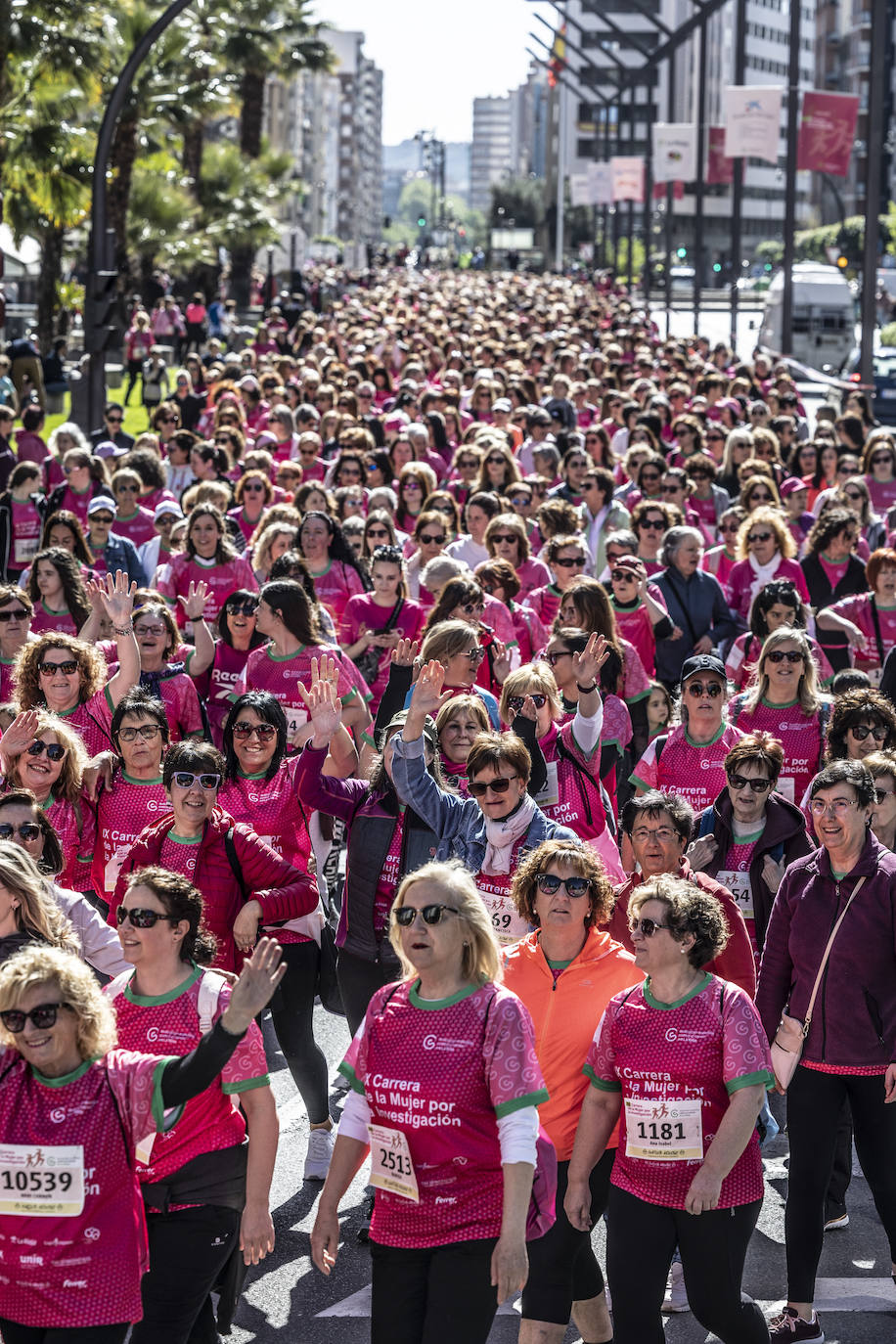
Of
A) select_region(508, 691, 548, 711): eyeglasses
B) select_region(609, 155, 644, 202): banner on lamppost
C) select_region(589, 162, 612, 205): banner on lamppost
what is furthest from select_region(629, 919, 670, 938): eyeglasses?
select_region(589, 162, 612, 205): banner on lamppost

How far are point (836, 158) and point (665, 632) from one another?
23.9 m

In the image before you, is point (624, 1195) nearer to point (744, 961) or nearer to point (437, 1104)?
point (437, 1104)

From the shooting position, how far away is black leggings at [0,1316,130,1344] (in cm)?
440

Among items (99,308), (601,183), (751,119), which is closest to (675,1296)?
(99,308)

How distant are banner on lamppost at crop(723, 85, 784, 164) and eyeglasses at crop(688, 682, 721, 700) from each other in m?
29.7

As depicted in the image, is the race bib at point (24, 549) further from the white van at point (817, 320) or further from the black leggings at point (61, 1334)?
the white van at point (817, 320)

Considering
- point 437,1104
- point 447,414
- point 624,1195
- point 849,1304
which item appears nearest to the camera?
point 437,1104

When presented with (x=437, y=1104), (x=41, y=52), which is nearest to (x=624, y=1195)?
(x=437, y=1104)

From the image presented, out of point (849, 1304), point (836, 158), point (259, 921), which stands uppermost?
point (836, 158)

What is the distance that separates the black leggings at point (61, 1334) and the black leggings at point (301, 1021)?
95.5 inches

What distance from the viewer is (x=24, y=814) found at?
6.23 metres

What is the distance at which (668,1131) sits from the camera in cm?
515

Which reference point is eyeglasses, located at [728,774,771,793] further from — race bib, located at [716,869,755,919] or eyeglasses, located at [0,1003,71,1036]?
eyeglasses, located at [0,1003,71,1036]

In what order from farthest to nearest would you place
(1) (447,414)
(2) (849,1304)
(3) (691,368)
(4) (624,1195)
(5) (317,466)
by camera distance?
(3) (691,368), (1) (447,414), (5) (317,466), (2) (849,1304), (4) (624,1195)
